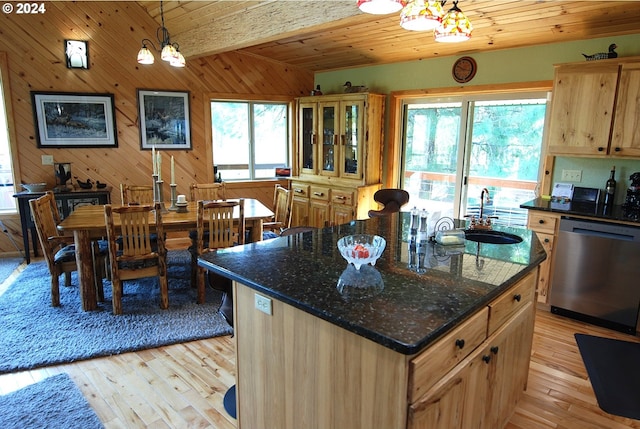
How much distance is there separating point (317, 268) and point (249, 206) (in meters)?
2.68

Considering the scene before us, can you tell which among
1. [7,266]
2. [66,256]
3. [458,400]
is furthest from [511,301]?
[7,266]

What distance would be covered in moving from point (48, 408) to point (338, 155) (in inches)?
162

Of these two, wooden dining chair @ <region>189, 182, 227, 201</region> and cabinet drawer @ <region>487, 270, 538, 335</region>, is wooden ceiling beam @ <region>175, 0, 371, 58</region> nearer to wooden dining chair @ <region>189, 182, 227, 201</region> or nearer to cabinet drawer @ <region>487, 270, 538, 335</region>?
wooden dining chair @ <region>189, 182, 227, 201</region>

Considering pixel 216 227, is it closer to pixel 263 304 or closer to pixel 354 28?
pixel 263 304

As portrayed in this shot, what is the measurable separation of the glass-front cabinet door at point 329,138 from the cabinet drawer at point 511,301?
366 cm

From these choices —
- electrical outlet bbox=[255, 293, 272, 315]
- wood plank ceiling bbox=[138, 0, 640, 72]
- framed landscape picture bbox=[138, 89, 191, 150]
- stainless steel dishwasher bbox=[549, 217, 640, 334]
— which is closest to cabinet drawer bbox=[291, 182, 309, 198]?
framed landscape picture bbox=[138, 89, 191, 150]

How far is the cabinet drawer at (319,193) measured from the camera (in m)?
5.64

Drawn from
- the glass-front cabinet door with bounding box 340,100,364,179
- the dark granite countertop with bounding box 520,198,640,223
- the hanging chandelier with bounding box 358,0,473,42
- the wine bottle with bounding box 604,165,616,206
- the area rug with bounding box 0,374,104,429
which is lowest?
the area rug with bounding box 0,374,104,429

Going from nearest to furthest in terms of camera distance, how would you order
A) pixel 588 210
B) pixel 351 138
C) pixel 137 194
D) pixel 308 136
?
pixel 588 210
pixel 137 194
pixel 351 138
pixel 308 136

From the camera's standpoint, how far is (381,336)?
1.25 metres

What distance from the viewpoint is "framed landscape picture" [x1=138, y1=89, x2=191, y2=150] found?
548 centimetres

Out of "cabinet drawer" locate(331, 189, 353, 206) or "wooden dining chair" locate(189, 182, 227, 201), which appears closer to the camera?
"wooden dining chair" locate(189, 182, 227, 201)

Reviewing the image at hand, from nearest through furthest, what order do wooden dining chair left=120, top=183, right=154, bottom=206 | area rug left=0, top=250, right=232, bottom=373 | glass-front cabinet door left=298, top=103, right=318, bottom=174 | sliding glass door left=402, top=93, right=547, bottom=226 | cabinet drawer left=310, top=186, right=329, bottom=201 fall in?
1. area rug left=0, top=250, right=232, bottom=373
2. sliding glass door left=402, top=93, right=547, bottom=226
3. wooden dining chair left=120, top=183, right=154, bottom=206
4. cabinet drawer left=310, top=186, right=329, bottom=201
5. glass-front cabinet door left=298, top=103, right=318, bottom=174

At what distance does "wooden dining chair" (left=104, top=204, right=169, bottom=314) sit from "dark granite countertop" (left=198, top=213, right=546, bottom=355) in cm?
160
